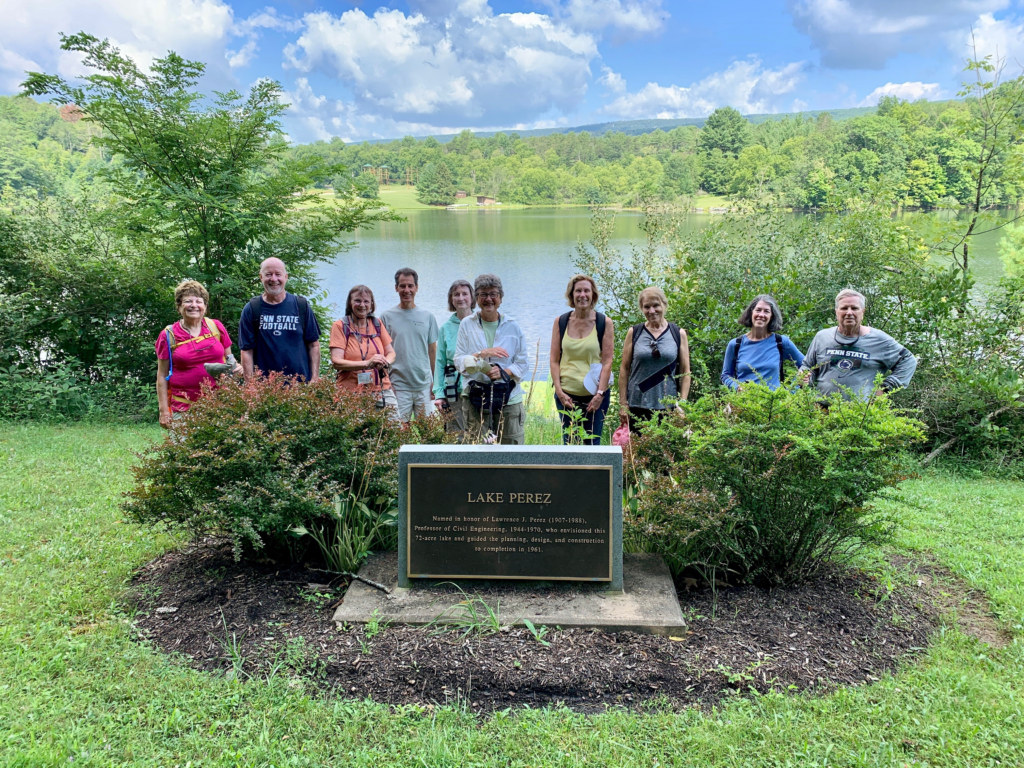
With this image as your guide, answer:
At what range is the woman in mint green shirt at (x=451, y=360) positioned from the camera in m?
4.92

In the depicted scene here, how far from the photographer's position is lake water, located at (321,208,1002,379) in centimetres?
1702

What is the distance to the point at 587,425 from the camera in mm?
5016

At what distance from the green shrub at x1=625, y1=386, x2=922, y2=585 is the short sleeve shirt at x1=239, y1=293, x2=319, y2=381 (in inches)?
109

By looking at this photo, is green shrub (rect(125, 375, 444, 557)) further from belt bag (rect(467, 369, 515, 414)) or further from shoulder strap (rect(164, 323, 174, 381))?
shoulder strap (rect(164, 323, 174, 381))

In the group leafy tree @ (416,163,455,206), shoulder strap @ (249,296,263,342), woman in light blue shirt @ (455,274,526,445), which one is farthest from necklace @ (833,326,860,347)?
leafy tree @ (416,163,455,206)

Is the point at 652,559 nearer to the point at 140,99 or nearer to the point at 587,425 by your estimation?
the point at 587,425

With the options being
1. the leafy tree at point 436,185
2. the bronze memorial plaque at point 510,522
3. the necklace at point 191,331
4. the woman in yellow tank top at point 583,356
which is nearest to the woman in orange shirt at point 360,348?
the necklace at point 191,331

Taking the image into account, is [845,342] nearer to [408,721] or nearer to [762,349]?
[762,349]

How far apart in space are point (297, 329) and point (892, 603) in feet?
13.6

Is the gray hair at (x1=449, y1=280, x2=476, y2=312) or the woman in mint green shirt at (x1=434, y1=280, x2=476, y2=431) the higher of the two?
the gray hair at (x1=449, y1=280, x2=476, y2=312)

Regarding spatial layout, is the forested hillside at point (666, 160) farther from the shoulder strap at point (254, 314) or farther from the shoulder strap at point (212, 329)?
the shoulder strap at point (212, 329)

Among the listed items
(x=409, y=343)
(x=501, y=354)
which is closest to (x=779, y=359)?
(x=501, y=354)

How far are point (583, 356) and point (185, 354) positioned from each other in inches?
110

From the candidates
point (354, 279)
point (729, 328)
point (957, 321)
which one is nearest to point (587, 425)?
point (729, 328)
